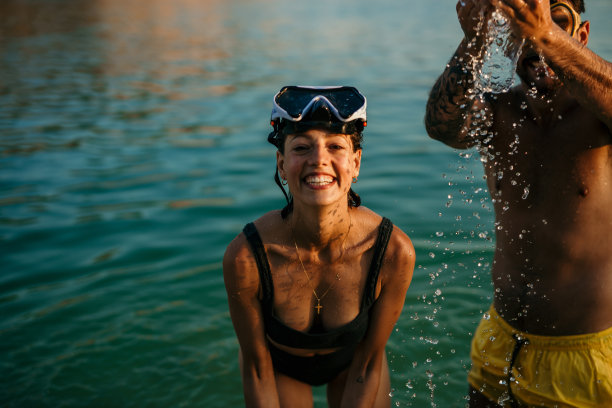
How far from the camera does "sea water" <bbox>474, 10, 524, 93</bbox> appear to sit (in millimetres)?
2525

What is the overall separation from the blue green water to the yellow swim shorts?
1.04 metres

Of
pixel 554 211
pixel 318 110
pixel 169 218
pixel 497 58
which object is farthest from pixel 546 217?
pixel 169 218

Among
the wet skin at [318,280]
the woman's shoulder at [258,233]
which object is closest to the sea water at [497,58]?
the wet skin at [318,280]

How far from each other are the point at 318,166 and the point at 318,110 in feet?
0.90

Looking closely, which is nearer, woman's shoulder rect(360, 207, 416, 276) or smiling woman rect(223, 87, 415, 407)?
smiling woman rect(223, 87, 415, 407)

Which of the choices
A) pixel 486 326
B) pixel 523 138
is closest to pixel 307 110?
pixel 523 138

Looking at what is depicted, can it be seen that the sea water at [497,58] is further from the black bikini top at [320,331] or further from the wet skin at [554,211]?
the black bikini top at [320,331]

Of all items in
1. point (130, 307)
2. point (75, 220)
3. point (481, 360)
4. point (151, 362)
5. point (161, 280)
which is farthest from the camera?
point (75, 220)

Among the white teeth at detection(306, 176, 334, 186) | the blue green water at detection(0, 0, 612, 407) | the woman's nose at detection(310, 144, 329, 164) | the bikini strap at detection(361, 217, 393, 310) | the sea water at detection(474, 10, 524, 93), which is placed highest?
the sea water at detection(474, 10, 524, 93)

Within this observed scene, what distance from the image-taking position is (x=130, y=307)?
541cm

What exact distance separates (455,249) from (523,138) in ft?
10.1

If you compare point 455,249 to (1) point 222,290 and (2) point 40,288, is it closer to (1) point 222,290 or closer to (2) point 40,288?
(1) point 222,290

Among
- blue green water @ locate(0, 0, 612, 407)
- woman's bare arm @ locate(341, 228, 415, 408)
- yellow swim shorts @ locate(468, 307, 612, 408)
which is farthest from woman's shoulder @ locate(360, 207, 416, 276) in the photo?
blue green water @ locate(0, 0, 612, 407)

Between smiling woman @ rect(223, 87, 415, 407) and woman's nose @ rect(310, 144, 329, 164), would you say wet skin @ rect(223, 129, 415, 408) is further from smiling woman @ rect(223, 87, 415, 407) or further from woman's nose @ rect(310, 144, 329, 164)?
woman's nose @ rect(310, 144, 329, 164)
